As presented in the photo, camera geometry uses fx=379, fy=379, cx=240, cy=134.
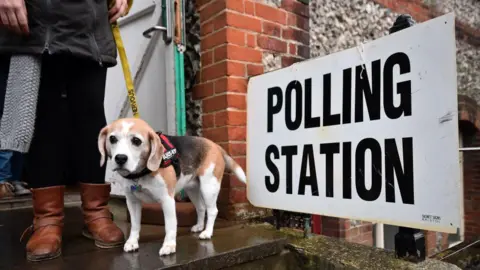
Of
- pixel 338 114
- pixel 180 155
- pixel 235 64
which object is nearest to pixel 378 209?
pixel 338 114

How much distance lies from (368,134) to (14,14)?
1554mm

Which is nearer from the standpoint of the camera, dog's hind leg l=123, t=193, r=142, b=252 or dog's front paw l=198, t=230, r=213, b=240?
dog's hind leg l=123, t=193, r=142, b=252

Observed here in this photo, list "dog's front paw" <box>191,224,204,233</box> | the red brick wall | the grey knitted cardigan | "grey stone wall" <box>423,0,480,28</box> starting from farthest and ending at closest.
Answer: the red brick wall, "grey stone wall" <box>423,0,480,28</box>, "dog's front paw" <box>191,224,204,233</box>, the grey knitted cardigan

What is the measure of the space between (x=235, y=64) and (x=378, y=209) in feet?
4.11

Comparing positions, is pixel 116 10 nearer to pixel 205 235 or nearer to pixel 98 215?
pixel 98 215

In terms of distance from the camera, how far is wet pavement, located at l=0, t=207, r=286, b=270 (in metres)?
1.54

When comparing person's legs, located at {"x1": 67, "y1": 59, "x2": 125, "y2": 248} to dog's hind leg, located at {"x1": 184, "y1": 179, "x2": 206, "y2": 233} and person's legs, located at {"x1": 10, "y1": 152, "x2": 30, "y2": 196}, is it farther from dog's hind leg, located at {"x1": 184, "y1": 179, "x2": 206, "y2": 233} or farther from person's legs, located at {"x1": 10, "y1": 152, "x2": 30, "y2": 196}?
person's legs, located at {"x1": 10, "y1": 152, "x2": 30, "y2": 196}

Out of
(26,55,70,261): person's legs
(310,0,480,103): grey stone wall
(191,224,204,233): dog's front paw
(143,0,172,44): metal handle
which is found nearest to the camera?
(26,55,70,261): person's legs

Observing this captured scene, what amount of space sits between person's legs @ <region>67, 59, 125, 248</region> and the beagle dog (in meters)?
0.22

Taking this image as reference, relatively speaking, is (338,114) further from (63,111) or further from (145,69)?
(145,69)

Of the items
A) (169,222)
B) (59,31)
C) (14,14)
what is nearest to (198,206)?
(169,222)

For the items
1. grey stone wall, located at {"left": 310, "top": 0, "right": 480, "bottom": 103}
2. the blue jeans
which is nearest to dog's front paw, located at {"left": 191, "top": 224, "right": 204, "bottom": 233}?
grey stone wall, located at {"left": 310, "top": 0, "right": 480, "bottom": 103}

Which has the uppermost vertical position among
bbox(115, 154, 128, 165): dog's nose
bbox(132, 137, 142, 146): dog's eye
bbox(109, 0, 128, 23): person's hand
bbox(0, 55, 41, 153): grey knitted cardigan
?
bbox(109, 0, 128, 23): person's hand

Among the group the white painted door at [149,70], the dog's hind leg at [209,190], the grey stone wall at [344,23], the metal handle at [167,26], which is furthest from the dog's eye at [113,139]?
the grey stone wall at [344,23]
